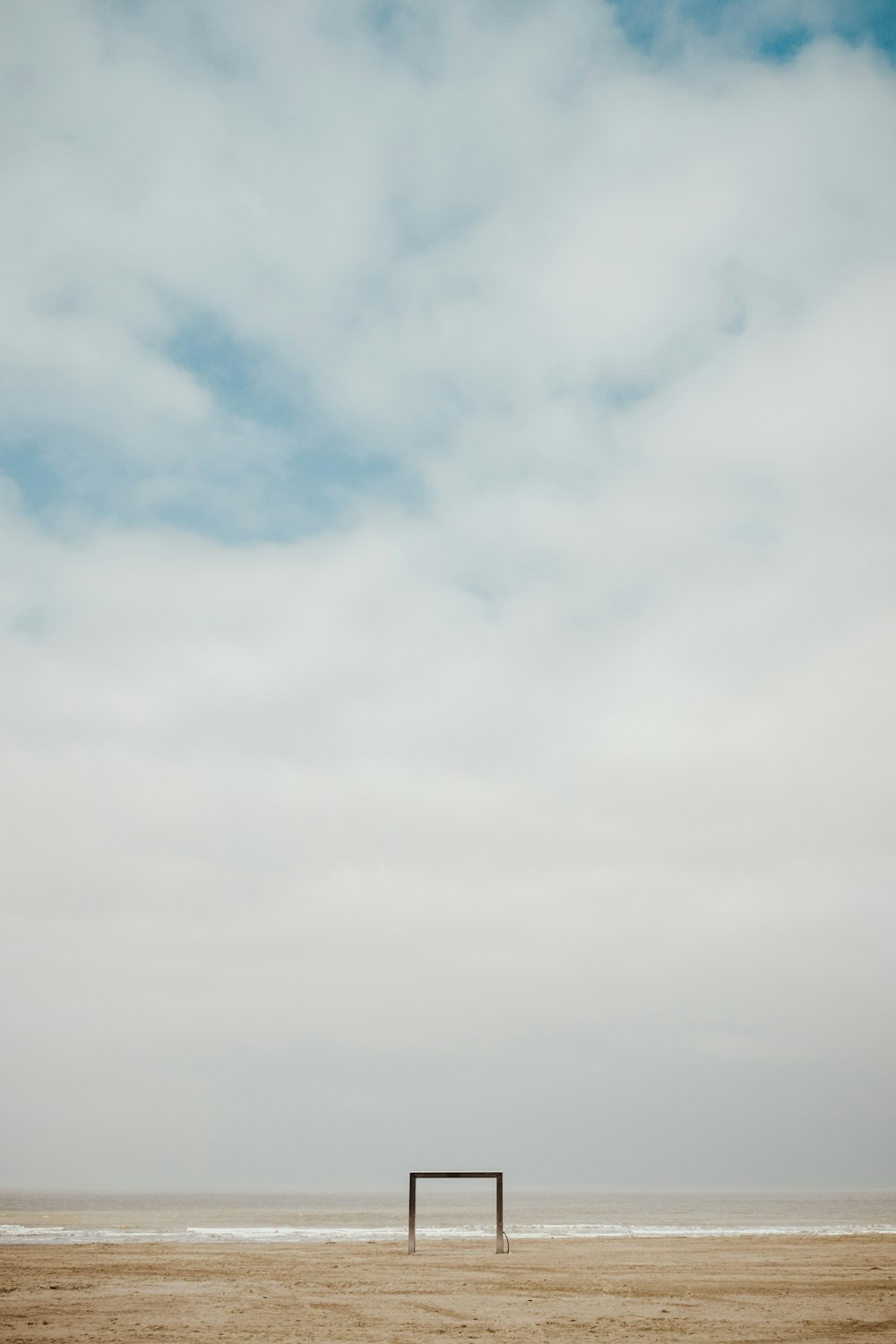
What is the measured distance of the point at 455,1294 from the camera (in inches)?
564

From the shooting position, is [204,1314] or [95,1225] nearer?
[204,1314]

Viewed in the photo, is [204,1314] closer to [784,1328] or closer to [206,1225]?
[784,1328]

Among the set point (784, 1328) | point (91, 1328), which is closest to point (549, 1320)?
point (784, 1328)

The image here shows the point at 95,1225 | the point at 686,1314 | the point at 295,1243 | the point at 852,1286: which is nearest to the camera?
the point at 686,1314

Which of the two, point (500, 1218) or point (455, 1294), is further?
point (500, 1218)

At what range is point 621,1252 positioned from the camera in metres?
20.4

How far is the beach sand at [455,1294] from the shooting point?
11.4 meters

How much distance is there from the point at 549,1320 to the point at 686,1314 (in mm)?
1958

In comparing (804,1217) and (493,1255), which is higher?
(493,1255)

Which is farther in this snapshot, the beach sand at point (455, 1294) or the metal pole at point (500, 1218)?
the metal pole at point (500, 1218)

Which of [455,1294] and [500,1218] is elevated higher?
[455,1294]

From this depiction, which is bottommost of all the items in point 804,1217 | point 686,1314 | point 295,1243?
point 804,1217

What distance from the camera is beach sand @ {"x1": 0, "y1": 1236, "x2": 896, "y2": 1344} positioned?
1143 cm

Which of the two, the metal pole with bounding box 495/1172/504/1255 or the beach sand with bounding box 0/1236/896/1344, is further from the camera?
the metal pole with bounding box 495/1172/504/1255
